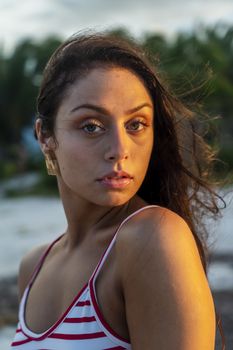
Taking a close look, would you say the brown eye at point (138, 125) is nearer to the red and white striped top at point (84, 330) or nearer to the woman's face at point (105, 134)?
the woman's face at point (105, 134)

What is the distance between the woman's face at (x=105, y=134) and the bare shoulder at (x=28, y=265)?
1.27 feet

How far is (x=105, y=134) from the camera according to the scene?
132 cm

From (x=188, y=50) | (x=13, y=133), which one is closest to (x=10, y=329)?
(x=188, y=50)

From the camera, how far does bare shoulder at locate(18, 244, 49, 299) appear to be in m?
1.69

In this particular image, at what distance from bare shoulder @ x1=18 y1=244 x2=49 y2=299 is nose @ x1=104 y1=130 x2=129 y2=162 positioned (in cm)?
49

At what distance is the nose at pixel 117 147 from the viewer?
4.26 ft

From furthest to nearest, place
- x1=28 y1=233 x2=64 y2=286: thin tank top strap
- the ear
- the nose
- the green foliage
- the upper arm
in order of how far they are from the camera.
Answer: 1. the green foliage
2. x1=28 y1=233 x2=64 y2=286: thin tank top strap
3. the ear
4. the nose
5. the upper arm

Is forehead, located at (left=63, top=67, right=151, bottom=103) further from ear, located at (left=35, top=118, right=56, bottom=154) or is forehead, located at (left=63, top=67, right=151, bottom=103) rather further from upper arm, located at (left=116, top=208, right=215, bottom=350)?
upper arm, located at (left=116, top=208, right=215, bottom=350)

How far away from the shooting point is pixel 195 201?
159 centimetres

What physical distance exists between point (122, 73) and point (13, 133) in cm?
2707

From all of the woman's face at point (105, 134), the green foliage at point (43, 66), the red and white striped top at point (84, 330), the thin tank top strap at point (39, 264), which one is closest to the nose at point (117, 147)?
the woman's face at point (105, 134)

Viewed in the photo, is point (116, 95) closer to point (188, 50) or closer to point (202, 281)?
point (202, 281)

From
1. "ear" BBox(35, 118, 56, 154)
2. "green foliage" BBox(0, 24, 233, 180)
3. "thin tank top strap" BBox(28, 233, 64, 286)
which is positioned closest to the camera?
"ear" BBox(35, 118, 56, 154)

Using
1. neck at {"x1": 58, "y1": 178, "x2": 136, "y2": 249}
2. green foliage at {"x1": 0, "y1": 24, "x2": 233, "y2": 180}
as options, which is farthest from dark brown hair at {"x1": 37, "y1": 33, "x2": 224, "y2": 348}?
green foliage at {"x1": 0, "y1": 24, "x2": 233, "y2": 180}
